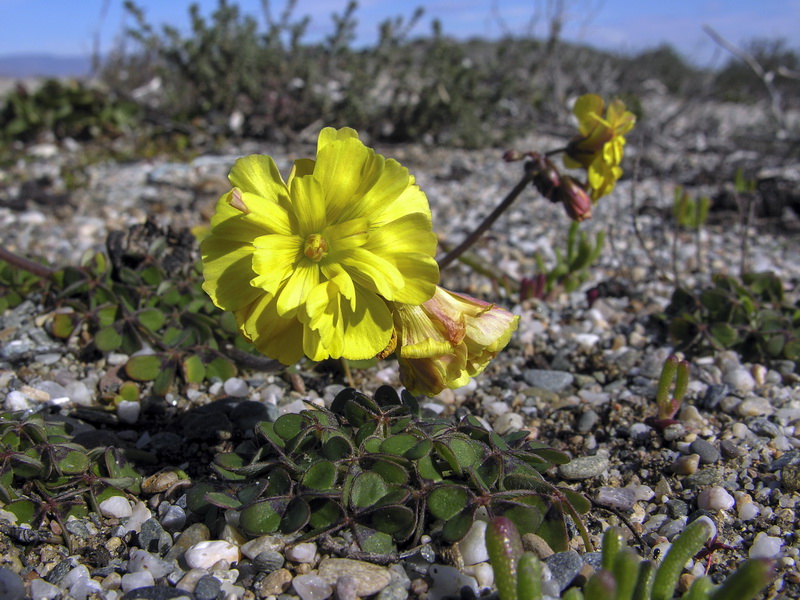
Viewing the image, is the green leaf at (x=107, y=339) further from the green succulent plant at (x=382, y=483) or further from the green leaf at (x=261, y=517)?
the green leaf at (x=261, y=517)

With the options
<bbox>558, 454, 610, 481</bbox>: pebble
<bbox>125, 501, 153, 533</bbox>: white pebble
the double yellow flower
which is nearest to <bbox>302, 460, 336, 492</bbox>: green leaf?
the double yellow flower

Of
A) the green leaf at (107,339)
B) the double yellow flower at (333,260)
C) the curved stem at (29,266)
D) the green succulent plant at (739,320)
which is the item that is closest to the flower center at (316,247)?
the double yellow flower at (333,260)

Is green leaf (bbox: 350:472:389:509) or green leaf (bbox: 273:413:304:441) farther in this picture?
green leaf (bbox: 273:413:304:441)

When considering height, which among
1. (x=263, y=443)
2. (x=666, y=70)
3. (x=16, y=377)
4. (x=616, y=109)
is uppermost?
(x=666, y=70)

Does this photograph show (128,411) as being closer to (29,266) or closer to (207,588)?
(29,266)

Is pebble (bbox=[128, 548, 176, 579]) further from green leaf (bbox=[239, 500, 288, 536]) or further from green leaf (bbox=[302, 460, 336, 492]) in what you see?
green leaf (bbox=[302, 460, 336, 492])

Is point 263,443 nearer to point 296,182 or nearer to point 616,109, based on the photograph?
point 296,182

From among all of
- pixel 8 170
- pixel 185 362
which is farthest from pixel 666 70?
pixel 185 362
